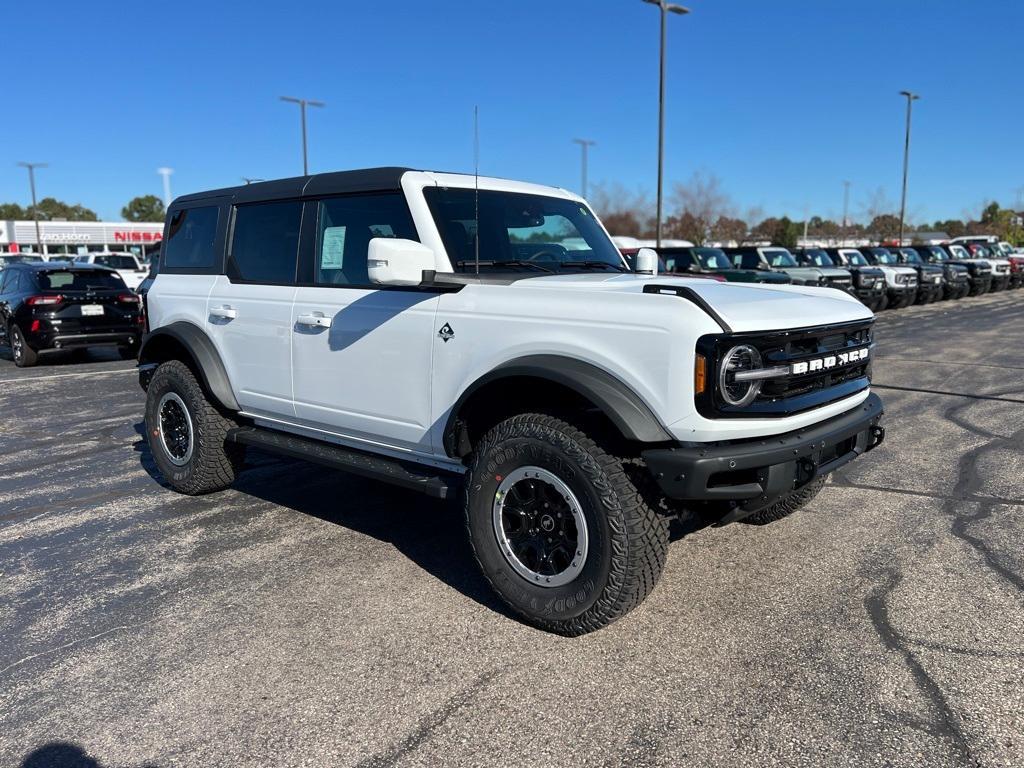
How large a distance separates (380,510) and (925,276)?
22294mm

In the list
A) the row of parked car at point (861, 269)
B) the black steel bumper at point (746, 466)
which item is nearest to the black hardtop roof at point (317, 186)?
the black steel bumper at point (746, 466)

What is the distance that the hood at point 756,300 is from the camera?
3.21m

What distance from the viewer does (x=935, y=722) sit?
275cm

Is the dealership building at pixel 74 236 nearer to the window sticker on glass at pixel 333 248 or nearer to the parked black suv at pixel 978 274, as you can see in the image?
the parked black suv at pixel 978 274

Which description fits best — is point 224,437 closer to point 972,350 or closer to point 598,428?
point 598,428

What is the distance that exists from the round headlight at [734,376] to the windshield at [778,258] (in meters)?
17.3

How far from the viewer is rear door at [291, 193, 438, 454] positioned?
13.1ft

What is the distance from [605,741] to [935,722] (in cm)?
115

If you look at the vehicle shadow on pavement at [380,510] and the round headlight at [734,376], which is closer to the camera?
the round headlight at [734,376]

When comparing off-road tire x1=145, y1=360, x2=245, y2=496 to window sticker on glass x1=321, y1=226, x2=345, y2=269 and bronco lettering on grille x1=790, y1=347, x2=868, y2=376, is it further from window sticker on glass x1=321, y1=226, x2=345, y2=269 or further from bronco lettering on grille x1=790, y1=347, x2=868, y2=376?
bronco lettering on grille x1=790, y1=347, x2=868, y2=376

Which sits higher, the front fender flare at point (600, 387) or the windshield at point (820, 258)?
the windshield at point (820, 258)

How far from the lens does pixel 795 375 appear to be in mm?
3371

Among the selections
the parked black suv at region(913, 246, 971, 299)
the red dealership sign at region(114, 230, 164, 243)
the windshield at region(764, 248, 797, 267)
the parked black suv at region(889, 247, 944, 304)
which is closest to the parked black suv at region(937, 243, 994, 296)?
the parked black suv at region(913, 246, 971, 299)

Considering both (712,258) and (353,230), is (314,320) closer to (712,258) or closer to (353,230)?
(353,230)
